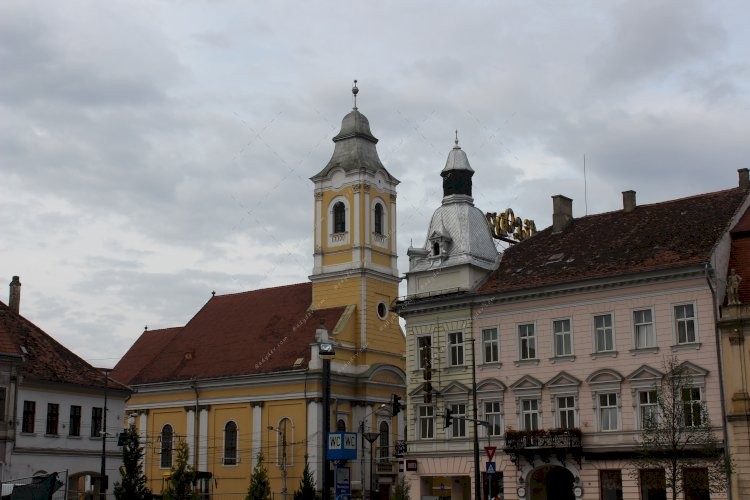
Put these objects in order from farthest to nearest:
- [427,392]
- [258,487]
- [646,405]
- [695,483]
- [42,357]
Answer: [258,487]
[42,357]
[427,392]
[646,405]
[695,483]

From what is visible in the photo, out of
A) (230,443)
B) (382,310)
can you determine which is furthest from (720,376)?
(230,443)

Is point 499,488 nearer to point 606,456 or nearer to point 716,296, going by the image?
point 606,456

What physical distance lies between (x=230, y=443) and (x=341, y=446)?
122 ft

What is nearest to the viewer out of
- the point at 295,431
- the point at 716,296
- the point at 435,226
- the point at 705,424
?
the point at 705,424

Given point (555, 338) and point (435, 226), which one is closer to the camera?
point (555, 338)

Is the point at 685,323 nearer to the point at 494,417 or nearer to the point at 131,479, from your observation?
the point at 494,417

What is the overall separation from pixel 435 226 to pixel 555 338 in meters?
11.5

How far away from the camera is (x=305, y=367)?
65.4m

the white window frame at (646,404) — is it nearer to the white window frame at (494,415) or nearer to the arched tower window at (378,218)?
the white window frame at (494,415)

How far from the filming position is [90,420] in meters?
54.0

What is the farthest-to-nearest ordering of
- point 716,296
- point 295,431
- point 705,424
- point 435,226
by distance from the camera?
point 295,431 → point 435,226 → point 716,296 → point 705,424

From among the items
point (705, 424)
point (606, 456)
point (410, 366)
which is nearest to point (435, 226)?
point (410, 366)

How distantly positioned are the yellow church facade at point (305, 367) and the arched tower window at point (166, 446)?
71 millimetres

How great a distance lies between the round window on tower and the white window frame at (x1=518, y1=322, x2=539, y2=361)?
22.0m
